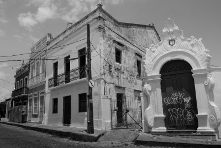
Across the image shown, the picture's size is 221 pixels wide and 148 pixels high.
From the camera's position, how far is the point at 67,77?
14.5 m

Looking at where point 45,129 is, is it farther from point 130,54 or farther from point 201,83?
point 201,83

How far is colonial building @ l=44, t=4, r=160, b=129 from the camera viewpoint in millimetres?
11836

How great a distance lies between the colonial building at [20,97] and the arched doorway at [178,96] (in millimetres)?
15845

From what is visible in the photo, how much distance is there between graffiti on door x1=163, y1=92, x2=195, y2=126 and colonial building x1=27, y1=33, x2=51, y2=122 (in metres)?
13.0

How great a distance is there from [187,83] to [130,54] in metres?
7.31

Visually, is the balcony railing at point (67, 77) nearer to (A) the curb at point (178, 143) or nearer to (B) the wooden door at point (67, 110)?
(B) the wooden door at point (67, 110)

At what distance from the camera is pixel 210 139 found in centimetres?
689

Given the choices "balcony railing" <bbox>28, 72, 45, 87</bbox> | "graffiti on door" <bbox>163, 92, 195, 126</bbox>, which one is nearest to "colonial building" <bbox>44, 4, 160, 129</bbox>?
"balcony railing" <bbox>28, 72, 45, 87</bbox>

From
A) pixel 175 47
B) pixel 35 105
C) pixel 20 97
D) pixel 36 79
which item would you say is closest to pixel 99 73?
pixel 175 47

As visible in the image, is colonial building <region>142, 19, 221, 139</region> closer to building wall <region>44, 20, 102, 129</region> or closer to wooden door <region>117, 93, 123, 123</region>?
building wall <region>44, 20, 102, 129</region>

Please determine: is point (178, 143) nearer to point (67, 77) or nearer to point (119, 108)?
point (119, 108)

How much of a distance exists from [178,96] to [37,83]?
1469 centimetres

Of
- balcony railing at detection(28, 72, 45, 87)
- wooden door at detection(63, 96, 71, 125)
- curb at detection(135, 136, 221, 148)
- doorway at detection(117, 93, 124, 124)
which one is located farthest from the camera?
balcony railing at detection(28, 72, 45, 87)

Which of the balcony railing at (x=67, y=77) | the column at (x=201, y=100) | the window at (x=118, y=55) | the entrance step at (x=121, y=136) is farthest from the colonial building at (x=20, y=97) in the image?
the column at (x=201, y=100)
